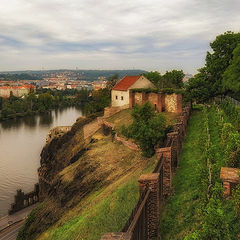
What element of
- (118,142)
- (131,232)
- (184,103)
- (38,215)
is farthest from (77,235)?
(184,103)

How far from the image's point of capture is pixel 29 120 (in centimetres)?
9219

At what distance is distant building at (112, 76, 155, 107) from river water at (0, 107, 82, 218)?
1672 cm

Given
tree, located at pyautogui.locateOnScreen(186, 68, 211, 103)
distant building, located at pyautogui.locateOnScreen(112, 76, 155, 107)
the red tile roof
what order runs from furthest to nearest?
1. the red tile roof
2. distant building, located at pyautogui.locateOnScreen(112, 76, 155, 107)
3. tree, located at pyautogui.locateOnScreen(186, 68, 211, 103)

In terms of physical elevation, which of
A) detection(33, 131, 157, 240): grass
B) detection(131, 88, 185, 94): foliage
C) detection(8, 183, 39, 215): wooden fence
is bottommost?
detection(8, 183, 39, 215): wooden fence

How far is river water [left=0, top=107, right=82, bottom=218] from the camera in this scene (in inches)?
1516

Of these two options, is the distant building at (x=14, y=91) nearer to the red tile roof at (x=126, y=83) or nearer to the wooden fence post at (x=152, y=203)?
the red tile roof at (x=126, y=83)

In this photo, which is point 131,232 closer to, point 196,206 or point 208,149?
point 196,206

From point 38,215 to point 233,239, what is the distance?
19708 mm

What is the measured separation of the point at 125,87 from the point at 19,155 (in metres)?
24.0

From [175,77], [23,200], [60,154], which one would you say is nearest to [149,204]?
[23,200]

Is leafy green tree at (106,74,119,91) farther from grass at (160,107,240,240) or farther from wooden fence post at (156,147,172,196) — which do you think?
wooden fence post at (156,147,172,196)

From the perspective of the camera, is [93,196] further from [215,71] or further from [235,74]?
[215,71]

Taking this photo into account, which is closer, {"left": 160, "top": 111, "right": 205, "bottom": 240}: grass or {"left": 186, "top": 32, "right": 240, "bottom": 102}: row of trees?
{"left": 160, "top": 111, "right": 205, "bottom": 240}: grass

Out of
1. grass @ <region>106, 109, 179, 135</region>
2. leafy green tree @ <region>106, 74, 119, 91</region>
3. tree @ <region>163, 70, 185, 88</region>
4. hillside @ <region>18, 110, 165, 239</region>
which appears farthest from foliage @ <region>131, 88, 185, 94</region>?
leafy green tree @ <region>106, 74, 119, 91</region>
